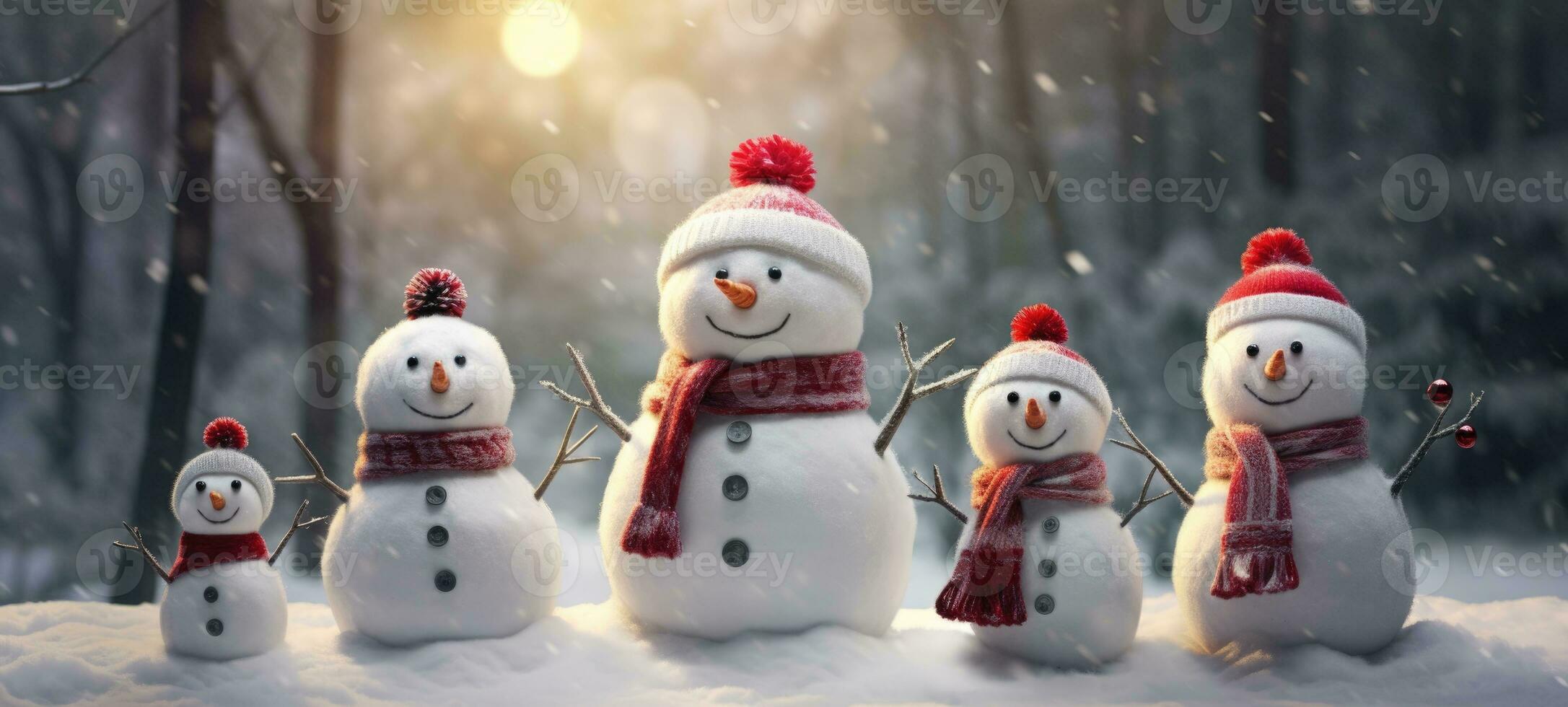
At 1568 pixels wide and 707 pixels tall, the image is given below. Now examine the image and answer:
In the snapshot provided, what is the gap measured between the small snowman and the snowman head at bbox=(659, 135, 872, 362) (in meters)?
1.02

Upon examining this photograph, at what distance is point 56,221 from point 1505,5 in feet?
15.9

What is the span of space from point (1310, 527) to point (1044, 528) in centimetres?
54

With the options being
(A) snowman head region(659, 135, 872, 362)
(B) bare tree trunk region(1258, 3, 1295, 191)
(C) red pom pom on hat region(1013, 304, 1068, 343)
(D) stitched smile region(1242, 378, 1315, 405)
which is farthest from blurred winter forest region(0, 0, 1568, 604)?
(D) stitched smile region(1242, 378, 1315, 405)

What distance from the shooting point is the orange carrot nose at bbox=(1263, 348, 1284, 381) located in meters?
2.40

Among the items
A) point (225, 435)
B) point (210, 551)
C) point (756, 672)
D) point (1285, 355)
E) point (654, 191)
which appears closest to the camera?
point (756, 672)

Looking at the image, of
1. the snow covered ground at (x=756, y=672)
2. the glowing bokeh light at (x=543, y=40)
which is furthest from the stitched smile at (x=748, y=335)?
the glowing bokeh light at (x=543, y=40)

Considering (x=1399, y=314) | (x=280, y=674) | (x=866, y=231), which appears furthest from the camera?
(x=866, y=231)

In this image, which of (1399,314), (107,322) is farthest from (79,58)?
(1399,314)

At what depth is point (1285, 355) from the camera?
246cm

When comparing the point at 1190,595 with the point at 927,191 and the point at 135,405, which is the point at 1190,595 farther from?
the point at 135,405

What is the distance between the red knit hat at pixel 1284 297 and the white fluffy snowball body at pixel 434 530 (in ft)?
5.38

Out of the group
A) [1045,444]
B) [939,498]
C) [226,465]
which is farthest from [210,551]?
[1045,444]

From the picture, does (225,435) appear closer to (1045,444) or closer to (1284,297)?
(1045,444)

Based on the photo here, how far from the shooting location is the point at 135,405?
12.8 feet
